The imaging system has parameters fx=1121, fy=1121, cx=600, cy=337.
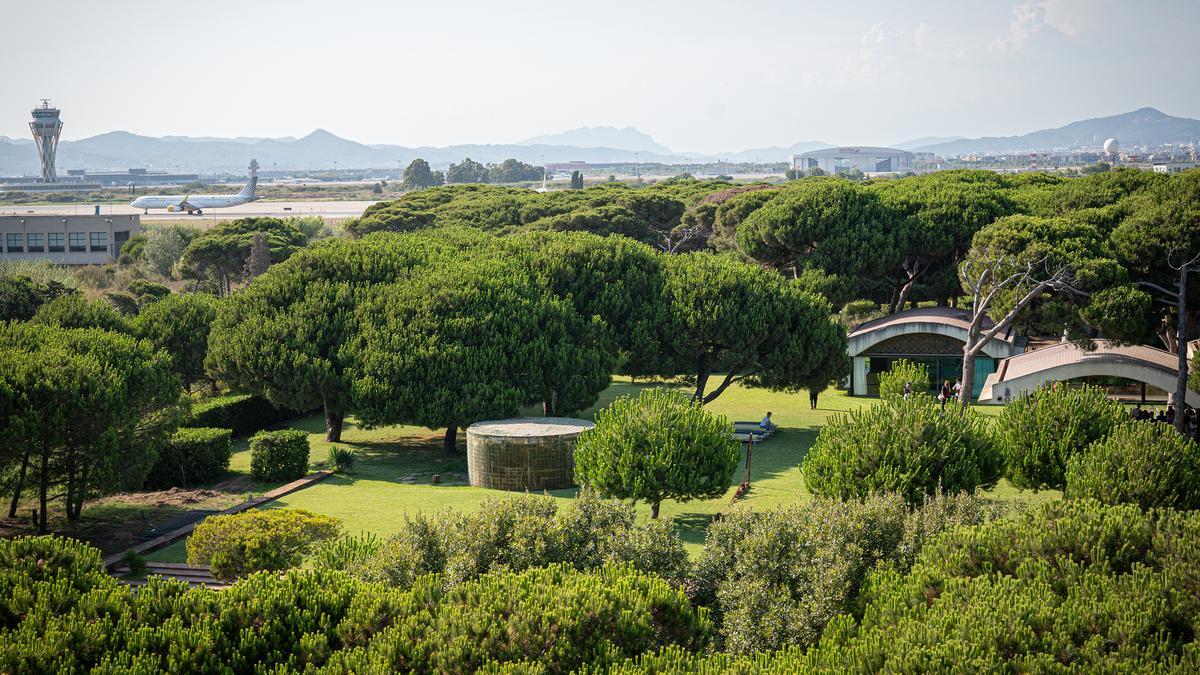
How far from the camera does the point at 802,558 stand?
72.1 ft

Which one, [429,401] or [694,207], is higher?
[694,207]

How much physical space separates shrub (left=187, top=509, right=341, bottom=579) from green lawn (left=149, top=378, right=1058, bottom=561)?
13.5 ft

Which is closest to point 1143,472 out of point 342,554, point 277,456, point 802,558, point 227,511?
point 802,558

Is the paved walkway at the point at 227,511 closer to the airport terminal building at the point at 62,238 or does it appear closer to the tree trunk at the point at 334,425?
the tree trunk at the point at 334,425

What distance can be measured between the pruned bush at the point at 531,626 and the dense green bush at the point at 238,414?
89.8ft

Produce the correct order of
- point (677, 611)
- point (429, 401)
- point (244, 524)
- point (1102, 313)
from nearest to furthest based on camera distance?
point (677, 611) → point (244, 524) → point (429, 401) → point (1102, 313)

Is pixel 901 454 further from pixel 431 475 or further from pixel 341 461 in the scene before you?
pixel 341 461

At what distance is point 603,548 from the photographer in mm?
22656

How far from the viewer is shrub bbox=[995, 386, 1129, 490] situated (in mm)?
30141

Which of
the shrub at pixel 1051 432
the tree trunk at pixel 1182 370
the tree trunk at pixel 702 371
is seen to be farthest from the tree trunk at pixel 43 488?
the tree trunk at pixel 1182 370

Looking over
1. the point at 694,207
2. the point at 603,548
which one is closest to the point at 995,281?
the point at 603,548

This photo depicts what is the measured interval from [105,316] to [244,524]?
861 inches

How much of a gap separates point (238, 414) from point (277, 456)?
379 inches

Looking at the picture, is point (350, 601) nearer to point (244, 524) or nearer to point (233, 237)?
point (244, 524)
